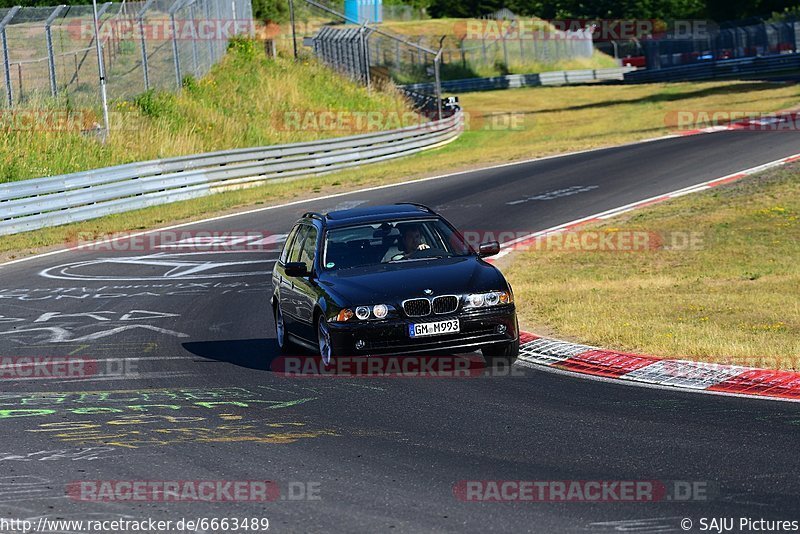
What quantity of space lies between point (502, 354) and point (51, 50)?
24.5 m

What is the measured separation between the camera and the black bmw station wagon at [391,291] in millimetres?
10883

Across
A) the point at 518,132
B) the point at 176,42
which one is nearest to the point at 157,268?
the point at 176,42

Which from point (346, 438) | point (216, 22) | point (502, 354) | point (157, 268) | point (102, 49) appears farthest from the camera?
point (216, 22)

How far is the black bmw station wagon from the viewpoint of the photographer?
1088cm

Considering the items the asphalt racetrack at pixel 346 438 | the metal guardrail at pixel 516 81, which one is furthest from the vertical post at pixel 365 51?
the asphalt racetrack at pixel 346 438

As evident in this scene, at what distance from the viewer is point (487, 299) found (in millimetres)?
11039

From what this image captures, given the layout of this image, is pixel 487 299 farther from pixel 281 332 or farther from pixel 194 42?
pixel 194 42

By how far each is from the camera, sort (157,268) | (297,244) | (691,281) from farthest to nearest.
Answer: (157,268)
(691,281)
(297,244)

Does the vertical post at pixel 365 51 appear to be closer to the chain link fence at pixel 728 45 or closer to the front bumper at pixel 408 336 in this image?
the chain link fence at pixel 728 45

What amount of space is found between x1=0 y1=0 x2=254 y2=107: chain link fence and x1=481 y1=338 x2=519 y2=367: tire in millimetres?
23091

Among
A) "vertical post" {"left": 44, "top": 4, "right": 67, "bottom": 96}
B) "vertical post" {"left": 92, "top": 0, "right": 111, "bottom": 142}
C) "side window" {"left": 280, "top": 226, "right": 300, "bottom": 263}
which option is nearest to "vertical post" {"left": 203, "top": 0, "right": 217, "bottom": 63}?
"vertical post" {"left": 92, "top": 0, "right": 111, "bottom": 142}

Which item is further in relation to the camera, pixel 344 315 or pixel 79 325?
pixel 79 325

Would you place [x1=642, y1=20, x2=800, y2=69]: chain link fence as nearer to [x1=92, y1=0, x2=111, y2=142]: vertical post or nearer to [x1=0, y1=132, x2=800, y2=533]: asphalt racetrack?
[x1=92, y1=0, x2=111, y2=142]: vertical post

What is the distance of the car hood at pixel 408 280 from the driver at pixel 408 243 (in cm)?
27
